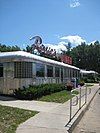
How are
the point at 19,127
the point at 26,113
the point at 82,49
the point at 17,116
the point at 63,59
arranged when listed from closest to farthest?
the point at 19,127 < the point at 17,116 < the point at 26,113 < the point at 63,59 < the point at 82,49

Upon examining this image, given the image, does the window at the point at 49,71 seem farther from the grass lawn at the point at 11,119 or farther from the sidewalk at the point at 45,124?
the sidewalk at the point at 45,124

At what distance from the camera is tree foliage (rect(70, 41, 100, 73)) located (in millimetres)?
94562

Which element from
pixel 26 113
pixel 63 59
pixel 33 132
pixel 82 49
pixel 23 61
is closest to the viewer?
pixel 33 132

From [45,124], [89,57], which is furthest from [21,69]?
[89,57]

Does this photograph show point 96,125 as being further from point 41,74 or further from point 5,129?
point 41,74

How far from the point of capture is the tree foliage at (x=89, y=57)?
94562 millimetres

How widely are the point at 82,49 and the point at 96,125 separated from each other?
8841 centimetres

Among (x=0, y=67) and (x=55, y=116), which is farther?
(x=0, y=67)

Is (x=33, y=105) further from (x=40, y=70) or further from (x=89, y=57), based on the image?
(x=89, y=57)

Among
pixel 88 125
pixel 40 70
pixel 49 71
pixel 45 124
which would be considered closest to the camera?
pixel 45 124

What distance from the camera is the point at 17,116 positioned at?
11312 mm

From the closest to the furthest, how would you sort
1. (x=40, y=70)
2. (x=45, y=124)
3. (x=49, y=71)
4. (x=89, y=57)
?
(x=45, y=124)
(x=40, y=70)
(x=49, y=71)
(x=89, y=57)

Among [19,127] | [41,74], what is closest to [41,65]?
[41,74]

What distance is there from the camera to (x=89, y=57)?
9494 cm
